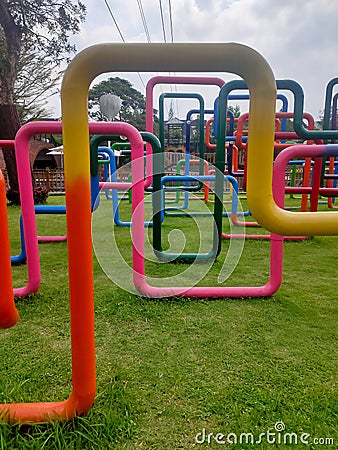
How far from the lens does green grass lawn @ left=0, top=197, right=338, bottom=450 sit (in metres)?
1.09

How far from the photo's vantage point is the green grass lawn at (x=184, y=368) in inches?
43.0

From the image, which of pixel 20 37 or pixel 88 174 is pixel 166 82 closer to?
pixel 88 174

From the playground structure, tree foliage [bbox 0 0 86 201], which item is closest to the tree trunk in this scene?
tree foliage [bbox 0 0 86 201]

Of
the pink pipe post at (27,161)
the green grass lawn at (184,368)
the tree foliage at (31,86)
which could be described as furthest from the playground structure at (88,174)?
the tree foliage at (31,86)

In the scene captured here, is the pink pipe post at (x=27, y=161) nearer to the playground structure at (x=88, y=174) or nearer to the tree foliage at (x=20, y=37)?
the playground structure at (x=88, y=174)

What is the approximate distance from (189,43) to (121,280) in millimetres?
1866

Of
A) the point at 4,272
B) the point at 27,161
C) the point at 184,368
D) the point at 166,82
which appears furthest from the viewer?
the point at 166,82

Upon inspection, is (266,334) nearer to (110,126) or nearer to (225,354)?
(225,354)

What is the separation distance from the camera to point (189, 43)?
88 centimetres

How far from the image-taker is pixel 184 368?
1455mm

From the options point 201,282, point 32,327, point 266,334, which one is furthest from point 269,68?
point 201,282

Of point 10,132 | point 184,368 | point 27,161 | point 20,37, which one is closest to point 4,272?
point 184,368

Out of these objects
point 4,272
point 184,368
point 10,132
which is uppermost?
point 10,132

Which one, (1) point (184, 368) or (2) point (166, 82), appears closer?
(1) point (184, 368)
